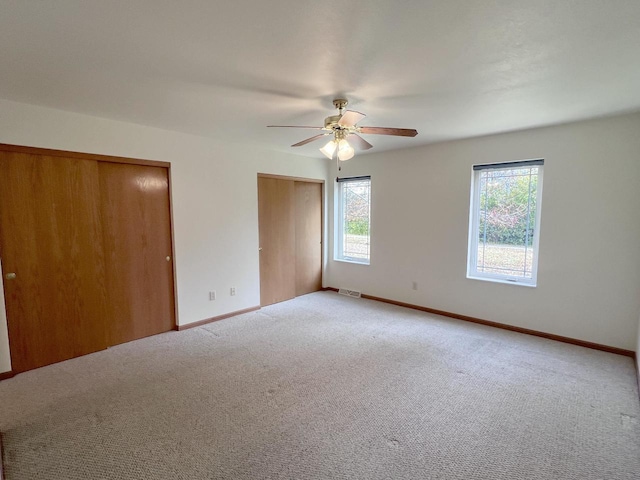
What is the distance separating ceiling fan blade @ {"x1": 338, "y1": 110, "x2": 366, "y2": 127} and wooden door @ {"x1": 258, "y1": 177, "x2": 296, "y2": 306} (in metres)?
2.39

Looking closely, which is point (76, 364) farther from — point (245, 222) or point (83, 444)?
point (245, 222)

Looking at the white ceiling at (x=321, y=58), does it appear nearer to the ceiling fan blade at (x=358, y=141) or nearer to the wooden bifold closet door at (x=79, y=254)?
the ceiling fan blade at (x=358, y=141)

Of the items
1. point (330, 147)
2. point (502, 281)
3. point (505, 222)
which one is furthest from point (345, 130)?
point (502, 281)

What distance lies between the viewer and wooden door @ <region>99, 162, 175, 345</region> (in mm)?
3377

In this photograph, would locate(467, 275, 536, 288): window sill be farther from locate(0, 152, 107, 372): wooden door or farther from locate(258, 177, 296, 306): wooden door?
locate(0, 152, 107, 372): wooden door

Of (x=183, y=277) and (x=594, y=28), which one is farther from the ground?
(x=594, y=28)

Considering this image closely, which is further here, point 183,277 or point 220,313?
point 220,313

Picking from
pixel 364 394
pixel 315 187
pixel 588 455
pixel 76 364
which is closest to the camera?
pixel 588 455

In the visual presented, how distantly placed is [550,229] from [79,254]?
4.96 m

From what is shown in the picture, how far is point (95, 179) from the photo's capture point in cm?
322

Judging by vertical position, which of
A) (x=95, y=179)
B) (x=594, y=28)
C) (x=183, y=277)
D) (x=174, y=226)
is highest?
(x=594, y=28)

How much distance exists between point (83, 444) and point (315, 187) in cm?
443

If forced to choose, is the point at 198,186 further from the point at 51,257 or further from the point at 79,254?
the point at 51,257

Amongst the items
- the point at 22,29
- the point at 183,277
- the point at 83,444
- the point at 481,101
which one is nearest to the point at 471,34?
the point at 481,101
